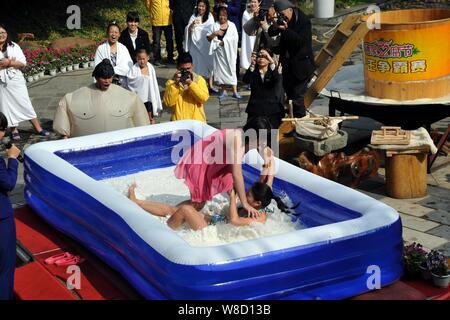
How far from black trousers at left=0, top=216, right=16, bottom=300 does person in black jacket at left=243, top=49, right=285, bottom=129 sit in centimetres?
340

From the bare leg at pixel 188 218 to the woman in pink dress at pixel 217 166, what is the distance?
0.22m

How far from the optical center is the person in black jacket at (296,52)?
28.7 ft

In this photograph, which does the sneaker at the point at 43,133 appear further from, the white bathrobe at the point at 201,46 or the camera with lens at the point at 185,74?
the camera with lens at the point at 185,74

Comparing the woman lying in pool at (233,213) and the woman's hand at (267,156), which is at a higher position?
the woman's hand at (267,156)

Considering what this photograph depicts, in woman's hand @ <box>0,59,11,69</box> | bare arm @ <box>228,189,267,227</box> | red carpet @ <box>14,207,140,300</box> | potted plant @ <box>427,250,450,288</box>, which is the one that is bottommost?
red carpet @ <box>14,207,140,300</box>

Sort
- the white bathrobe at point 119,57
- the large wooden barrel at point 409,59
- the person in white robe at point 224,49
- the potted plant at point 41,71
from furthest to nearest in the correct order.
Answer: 1. the potted plant at point 41,71
2. the person in white robe at point 224,49
3. the white bathrobe at point 119,57
4. the large wooden barrel at point 409,59

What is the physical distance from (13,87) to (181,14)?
13.7ft

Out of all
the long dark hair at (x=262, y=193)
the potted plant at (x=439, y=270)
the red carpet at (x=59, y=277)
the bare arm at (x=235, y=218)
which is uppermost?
the long dark hair at (x=262, y=193)

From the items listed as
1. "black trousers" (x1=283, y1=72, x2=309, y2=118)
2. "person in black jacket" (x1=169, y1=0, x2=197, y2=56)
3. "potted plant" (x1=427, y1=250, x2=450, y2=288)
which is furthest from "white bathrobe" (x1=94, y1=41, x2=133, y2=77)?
"potted plant" (x1=427, y1=250, x2=450, y2=288)

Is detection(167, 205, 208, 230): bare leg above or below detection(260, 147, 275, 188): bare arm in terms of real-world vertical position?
below

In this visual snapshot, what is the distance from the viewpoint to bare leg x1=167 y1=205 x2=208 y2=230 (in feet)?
19.0

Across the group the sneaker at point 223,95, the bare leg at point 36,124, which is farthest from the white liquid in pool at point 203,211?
the sneaker at point 223,95

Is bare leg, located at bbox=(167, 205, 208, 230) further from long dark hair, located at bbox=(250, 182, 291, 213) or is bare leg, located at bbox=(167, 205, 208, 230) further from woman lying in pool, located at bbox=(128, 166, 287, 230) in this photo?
long dark hair, located at bbox=(250, 182, 291, 213)
